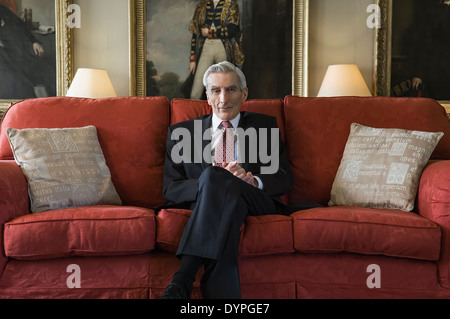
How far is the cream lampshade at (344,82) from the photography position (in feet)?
11.6

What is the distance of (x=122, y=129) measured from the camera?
2428 mm

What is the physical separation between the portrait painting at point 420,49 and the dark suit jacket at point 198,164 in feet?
6.32

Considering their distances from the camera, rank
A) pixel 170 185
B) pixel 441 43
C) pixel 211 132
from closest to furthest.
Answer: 1. pixel 170 185
2. pixel 211 132
3. pixel 441 43

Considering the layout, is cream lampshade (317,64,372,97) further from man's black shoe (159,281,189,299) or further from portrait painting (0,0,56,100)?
man's black shoe (159,281,189,299)

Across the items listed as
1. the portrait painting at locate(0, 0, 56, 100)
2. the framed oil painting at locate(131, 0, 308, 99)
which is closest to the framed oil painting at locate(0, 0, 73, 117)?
the portrait painting at locate(0, 0, 56, 100)

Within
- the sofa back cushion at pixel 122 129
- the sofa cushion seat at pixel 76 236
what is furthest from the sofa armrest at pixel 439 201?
the sofa back cushion at pixel 122 129

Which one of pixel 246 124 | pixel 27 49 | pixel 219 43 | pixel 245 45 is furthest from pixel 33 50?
pixel 246 124

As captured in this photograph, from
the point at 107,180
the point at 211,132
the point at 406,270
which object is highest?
the point at 211,132

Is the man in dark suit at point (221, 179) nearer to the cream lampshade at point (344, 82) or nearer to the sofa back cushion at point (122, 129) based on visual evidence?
the sofa back cushion at point (122, 129)

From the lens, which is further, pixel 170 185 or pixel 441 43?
pixel 441 43

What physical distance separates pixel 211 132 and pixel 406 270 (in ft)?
3.52

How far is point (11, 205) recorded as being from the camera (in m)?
1.89
